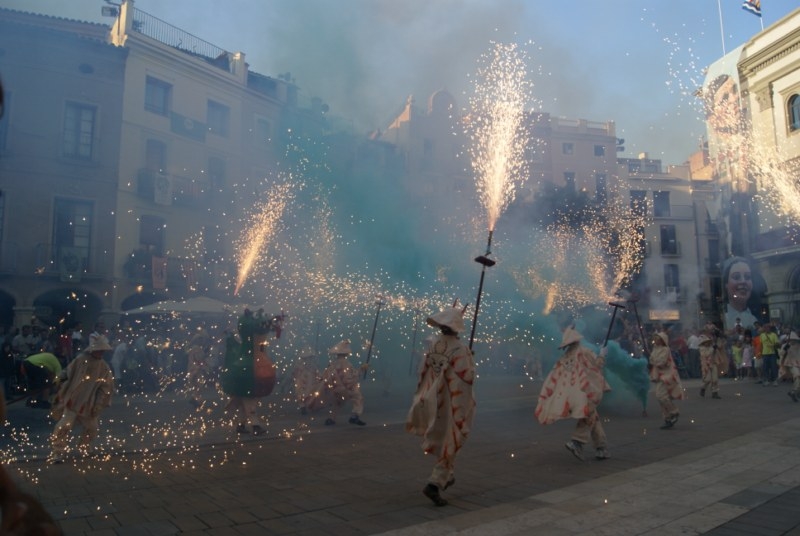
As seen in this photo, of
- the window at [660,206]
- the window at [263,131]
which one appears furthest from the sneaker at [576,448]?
the window at [660,206]

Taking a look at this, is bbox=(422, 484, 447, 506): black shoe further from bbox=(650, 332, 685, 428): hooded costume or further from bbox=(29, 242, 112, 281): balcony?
bbox=(29, 242, 112, 281): balcony

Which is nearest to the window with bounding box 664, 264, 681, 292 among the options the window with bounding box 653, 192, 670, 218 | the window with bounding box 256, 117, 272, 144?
the window with bounding box 653, 192, 670, 218

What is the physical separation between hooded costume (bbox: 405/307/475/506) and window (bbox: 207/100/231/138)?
67.2ft

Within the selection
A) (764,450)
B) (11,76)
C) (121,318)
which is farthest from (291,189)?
(764,450)

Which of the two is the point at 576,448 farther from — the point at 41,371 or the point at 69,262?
the point at 69,262

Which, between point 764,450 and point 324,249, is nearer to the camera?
point 764,450

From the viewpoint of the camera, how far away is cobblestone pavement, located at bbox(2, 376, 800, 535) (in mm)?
4410

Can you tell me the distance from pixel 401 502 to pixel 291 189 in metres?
19.7

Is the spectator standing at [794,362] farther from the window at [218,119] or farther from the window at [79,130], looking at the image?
the window at [79,130]

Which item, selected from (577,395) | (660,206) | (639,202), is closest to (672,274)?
(660,206)

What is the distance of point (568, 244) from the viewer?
26969 mm

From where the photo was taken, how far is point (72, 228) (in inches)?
770

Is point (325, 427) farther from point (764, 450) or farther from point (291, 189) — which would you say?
point (291, 189)

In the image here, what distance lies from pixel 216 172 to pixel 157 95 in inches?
136
